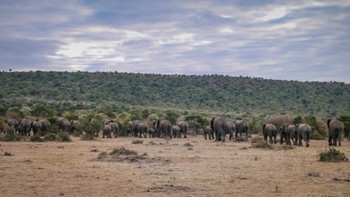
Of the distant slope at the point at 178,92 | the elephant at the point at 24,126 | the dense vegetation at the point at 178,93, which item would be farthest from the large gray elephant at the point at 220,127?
the distant slope at the point at 178,92

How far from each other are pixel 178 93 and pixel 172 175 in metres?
87.0

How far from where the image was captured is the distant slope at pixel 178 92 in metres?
91.4

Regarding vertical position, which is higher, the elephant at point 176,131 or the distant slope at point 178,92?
the distant slope at point 178,92

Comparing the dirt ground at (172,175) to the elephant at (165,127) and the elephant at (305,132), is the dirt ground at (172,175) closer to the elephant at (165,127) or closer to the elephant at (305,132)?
the elephant at (305,132)

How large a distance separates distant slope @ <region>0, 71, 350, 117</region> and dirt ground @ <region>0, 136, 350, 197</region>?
58.7m

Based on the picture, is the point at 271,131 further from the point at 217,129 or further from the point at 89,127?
the point at 89,127

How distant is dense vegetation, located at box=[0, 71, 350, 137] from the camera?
89375mm

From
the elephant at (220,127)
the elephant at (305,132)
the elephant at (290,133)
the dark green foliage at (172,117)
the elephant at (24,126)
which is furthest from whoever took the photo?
the dark green foliage at (172,117)

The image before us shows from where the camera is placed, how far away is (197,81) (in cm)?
11406

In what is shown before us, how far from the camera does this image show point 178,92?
10538 cm

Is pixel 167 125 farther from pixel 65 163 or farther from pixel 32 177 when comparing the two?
pixel 32 177

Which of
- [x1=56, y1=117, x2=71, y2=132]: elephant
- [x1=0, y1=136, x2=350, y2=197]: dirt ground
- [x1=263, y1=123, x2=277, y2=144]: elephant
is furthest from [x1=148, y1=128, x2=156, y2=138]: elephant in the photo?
[x1=0, y1=136, x2=350, y2=197]: dirt ground

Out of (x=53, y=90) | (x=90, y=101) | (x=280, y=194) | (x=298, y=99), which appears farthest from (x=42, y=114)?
(x=298, y=99)

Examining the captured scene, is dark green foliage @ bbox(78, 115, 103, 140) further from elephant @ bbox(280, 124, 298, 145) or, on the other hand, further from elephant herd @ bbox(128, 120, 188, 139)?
elephant @ bbox(280, 124, 298, 145)
